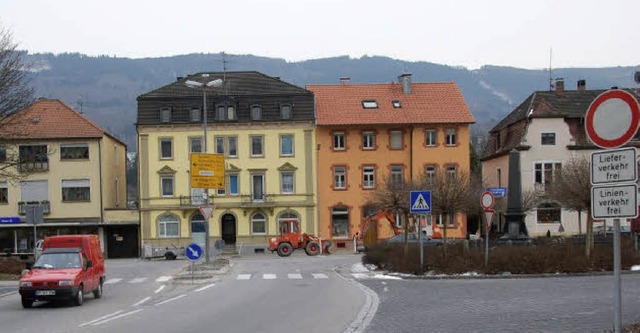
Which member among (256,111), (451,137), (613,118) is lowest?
(613,118)

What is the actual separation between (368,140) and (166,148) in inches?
651

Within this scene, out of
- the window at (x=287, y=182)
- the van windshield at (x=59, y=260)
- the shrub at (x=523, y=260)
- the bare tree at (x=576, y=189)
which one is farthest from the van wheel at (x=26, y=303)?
the window at (x=287, y=182)

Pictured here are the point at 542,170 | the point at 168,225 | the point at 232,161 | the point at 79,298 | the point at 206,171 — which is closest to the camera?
the point at 79,298

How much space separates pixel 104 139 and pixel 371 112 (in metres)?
22.2

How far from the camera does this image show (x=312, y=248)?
5516cm

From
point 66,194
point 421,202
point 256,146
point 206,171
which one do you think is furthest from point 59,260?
point 66,194

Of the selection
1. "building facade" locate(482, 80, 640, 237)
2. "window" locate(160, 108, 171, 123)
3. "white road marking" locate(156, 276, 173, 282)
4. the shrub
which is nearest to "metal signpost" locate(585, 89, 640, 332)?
the shrub

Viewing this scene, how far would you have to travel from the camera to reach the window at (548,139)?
61125 mm

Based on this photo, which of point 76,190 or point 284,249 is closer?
point 284,249

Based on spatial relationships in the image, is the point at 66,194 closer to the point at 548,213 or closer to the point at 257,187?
the point at 257,187

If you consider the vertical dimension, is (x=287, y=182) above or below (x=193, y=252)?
above

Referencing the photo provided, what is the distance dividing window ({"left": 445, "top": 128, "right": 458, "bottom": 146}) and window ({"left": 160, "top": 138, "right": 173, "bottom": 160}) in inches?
888

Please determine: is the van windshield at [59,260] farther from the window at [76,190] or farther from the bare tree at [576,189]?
the window at [76,190]

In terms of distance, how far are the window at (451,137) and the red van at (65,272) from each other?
42.5m
